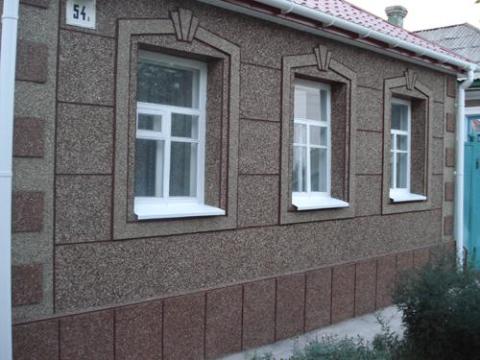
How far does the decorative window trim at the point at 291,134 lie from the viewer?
618 cm

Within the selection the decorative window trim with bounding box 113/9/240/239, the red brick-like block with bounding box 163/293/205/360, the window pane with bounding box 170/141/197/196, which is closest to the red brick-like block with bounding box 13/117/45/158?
the decorative window trim with bounding box 113/9/240/239

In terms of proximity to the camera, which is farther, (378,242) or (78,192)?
(378,242)

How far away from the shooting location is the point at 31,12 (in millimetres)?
4230

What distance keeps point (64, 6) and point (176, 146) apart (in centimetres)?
164

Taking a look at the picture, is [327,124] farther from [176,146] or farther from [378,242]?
[176,146]

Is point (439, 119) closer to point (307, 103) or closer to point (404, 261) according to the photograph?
point (404, 261)

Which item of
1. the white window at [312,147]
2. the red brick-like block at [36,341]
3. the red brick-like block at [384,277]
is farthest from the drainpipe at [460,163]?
the red brick-like block at [36,341]

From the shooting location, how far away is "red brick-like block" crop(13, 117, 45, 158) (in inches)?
164

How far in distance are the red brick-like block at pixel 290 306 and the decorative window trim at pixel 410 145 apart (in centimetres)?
199

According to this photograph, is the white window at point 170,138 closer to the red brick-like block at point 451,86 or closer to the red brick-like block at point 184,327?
the red brick-like block at point 184,327

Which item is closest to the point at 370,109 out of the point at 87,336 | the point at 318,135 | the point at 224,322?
the point at 318,135

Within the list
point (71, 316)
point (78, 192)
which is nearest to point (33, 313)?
point (71, 316)

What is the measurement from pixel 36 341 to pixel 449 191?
699 centimetres

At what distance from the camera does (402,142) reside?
8.61 metres
